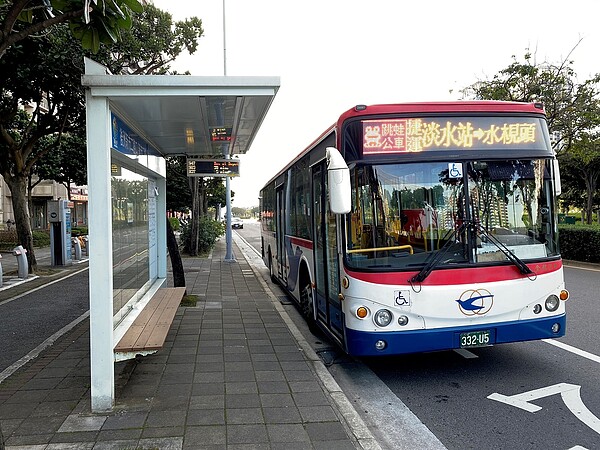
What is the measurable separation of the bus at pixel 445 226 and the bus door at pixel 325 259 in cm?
39

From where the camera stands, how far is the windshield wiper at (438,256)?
502 cm

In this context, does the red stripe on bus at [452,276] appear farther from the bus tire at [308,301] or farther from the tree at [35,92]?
the tree at [35,92]

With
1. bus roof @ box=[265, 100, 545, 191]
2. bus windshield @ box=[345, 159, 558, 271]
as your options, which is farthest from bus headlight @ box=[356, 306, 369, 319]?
bus roof @ box=[265, 100, 545, 191]

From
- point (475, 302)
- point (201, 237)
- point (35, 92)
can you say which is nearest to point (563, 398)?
point (475, 302)

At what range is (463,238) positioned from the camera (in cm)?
521

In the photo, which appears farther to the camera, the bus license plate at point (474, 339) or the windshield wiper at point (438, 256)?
the bus license plate at point (474, 339)

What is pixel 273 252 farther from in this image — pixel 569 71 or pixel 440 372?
pixel 569 71

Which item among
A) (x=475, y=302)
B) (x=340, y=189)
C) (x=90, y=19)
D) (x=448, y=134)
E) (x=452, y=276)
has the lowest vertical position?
(x=475, y=302)

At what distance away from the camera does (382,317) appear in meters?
5.06

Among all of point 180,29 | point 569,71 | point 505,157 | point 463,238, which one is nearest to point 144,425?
point 463,238

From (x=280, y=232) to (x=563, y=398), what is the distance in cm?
722

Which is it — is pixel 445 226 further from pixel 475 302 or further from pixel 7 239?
pixel 7 239

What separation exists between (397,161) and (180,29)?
10.8 metres

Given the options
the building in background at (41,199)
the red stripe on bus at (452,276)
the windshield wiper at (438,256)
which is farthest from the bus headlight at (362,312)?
the building in background at (41,199)
